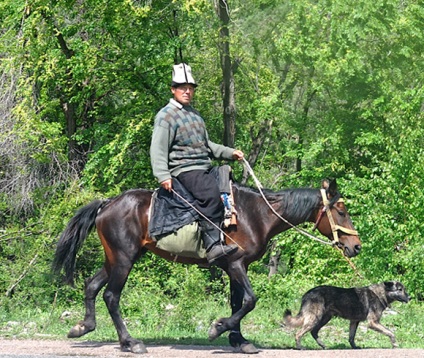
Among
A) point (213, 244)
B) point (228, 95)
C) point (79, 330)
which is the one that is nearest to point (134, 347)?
point (79, 330)

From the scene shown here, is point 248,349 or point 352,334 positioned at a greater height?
point 248,349

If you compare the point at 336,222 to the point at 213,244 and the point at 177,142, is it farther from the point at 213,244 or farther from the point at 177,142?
the point at 177,142

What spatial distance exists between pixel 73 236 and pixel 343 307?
3522mm

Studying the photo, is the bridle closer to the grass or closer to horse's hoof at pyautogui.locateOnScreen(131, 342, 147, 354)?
the grass

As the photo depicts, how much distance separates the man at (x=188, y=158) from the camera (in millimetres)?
10445

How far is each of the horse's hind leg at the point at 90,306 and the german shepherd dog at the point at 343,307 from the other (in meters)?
2.37

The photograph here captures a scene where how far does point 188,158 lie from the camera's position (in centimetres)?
1062

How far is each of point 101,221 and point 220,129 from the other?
12864 mm

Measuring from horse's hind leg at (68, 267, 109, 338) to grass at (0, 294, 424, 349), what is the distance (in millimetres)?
681

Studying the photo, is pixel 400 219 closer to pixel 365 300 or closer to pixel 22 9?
pixel 365 300

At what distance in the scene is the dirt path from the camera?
9789mm

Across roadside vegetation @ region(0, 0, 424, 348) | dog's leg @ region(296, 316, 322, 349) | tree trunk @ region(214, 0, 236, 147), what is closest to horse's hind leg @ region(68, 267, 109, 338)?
dog's leg @ region(296, 316, 322, 349)

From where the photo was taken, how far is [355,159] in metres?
23.4

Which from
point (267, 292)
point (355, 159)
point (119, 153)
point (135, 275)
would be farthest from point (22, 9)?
point (355, 159)
